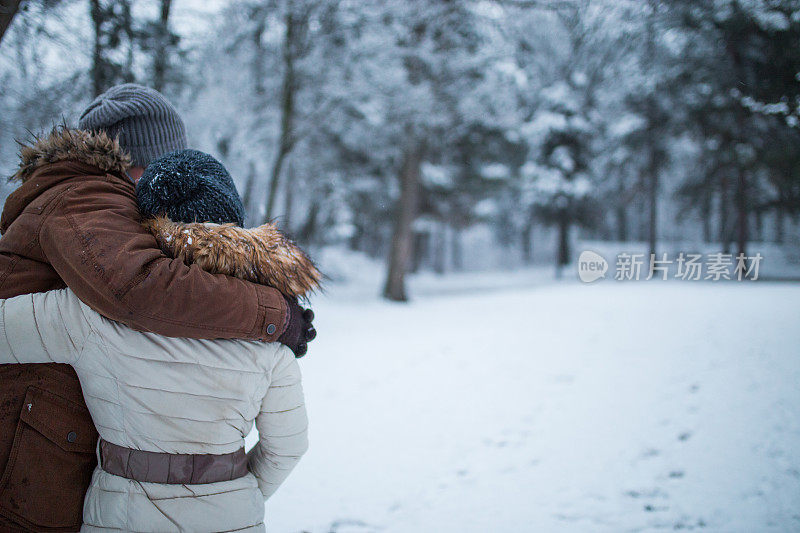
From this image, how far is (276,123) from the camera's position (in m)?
8.98

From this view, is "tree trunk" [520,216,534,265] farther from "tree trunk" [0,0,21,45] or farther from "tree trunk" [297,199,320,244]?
"tree trunk" [0,0,21,45]

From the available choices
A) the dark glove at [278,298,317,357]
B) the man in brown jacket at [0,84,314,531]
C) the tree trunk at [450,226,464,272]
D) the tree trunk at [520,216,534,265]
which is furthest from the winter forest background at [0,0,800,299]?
the tree trunk at [450,226,464,272]

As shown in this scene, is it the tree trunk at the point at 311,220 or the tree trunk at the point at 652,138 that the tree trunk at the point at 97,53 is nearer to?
the tree trunk at the point at 652,138

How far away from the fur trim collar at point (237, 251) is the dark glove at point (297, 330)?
48 millimetres

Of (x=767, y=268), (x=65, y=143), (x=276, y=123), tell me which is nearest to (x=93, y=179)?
(x=65, y=143)

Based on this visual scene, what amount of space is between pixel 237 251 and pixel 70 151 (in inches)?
22.0

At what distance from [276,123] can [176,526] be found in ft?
28.5

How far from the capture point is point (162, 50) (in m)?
5.16

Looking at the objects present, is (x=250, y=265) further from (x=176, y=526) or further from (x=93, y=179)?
(x=176, y=526)

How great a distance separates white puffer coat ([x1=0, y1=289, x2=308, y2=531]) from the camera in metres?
1.15

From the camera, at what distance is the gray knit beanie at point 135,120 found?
1461mm

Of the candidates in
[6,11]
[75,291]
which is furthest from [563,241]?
[75,291]

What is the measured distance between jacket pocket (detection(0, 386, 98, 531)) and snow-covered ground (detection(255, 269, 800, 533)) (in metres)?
2.24

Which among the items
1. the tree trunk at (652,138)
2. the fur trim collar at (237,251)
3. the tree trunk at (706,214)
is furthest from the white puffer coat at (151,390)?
the tree trunk at (706,214)
